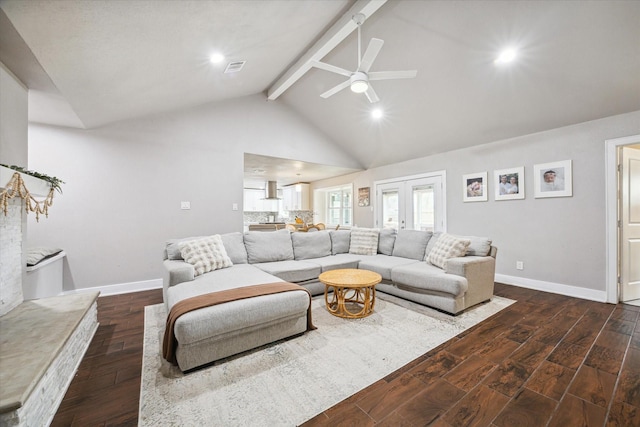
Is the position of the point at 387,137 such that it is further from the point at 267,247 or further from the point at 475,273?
the point at 267,247

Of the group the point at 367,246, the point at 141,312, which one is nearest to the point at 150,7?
A: the point at 141,312

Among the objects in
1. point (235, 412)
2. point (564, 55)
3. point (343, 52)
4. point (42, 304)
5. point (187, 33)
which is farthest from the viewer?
point (343, 52)

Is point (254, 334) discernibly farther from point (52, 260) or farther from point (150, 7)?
point (52, 260)

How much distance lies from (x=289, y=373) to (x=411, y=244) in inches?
107

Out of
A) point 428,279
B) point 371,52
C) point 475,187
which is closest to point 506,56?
point 371,52

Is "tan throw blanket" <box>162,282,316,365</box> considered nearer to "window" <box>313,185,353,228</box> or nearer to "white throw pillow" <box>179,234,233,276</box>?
"white throw pillow" <box>179,234,233,276</box>

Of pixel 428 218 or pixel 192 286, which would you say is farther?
pixel 428 218

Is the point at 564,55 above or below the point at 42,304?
above

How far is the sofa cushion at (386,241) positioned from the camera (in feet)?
13.8

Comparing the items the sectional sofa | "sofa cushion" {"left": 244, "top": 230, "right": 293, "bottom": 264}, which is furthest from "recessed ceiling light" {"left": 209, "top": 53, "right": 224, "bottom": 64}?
"sofa cushion" {"left": 244, "top": 230, "right": 293, "bottom": 264}

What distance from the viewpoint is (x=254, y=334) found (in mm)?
2055

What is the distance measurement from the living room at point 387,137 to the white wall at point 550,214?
15 millimetres

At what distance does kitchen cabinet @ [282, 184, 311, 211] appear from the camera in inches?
340

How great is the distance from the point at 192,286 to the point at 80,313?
30.6 inches
